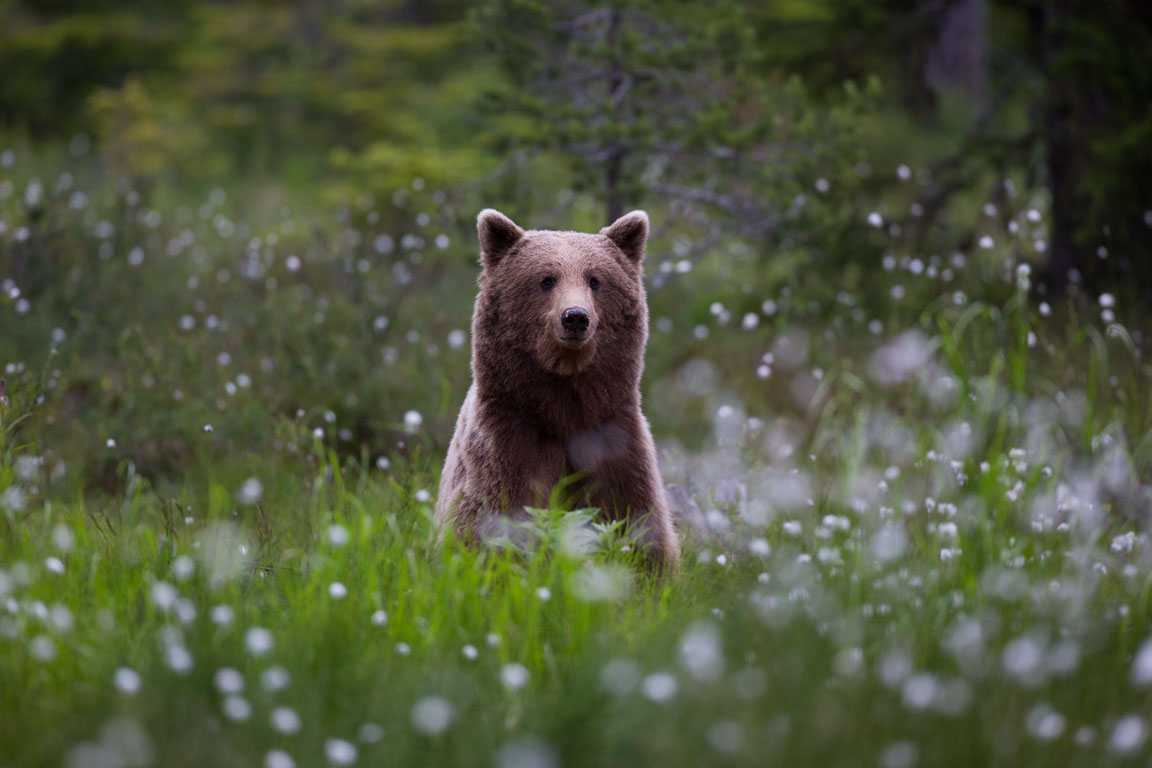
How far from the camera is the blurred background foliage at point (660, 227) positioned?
5.73m

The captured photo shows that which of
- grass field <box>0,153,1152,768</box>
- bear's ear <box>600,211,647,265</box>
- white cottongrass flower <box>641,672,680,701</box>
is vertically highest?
bear's ear <box>600,211,647,265</box>

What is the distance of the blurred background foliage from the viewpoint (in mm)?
5730

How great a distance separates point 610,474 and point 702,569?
0.53 meters

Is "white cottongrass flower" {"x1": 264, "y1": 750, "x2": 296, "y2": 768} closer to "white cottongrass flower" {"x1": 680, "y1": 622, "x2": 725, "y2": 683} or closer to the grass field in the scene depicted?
the grass field

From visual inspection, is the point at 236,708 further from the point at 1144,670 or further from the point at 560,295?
the point at 1144,670

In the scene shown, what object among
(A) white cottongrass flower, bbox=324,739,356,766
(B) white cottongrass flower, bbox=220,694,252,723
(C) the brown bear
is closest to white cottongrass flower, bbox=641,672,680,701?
(A) white cottongrass flower, bbox=324,739,356,766

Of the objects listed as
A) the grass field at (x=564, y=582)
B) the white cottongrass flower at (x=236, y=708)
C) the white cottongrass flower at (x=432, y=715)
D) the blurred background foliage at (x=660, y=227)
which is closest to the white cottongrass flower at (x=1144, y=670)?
the grass field at (x=564, y=582)

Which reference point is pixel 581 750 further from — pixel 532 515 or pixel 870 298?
pixel 870 298

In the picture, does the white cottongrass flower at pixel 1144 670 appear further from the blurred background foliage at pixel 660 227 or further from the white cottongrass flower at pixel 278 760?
the blurred background foliage at pixel 660 227

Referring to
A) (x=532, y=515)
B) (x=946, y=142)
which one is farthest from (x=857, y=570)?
(x=946, y=142)

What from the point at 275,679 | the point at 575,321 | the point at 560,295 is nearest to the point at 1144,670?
the point at 575,321

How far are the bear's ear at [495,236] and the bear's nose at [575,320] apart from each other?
0.55 m

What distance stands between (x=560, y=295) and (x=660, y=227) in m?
4.07

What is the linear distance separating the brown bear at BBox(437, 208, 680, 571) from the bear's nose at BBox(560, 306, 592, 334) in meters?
0.13
